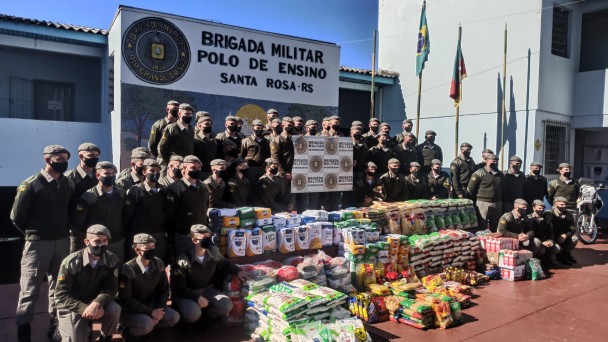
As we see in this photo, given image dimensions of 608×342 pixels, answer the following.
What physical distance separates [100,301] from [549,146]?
1238 centimetres

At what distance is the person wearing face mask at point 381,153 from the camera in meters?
8.84

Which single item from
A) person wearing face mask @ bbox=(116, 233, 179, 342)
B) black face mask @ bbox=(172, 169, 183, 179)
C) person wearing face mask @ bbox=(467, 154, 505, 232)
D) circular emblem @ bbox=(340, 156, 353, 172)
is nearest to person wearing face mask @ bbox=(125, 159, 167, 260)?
black face mask @ bbox=(172, 169, 183, 179)

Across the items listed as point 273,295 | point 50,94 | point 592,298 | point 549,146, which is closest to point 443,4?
point 549,146

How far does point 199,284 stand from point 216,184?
5.16 feet

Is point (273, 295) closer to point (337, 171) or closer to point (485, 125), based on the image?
point (337, 171)

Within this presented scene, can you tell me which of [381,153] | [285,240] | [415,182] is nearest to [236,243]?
[285,240]

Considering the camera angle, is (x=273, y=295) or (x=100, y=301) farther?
(x=273, y=295)

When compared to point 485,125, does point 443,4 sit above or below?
above

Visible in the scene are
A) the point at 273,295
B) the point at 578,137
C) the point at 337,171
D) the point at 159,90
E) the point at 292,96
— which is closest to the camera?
the point at 273,295

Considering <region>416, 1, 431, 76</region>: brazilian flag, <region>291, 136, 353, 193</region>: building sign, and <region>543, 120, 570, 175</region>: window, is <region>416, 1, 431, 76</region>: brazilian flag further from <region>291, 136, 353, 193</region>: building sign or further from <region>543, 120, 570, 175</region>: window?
<region>291, 136, 353, 193</region>: building sign

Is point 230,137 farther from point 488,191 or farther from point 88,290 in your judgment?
point 488,191

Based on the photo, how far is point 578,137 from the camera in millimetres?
14320

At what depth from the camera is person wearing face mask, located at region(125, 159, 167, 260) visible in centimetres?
523

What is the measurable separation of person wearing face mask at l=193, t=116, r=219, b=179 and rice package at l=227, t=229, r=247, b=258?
1484 mm
